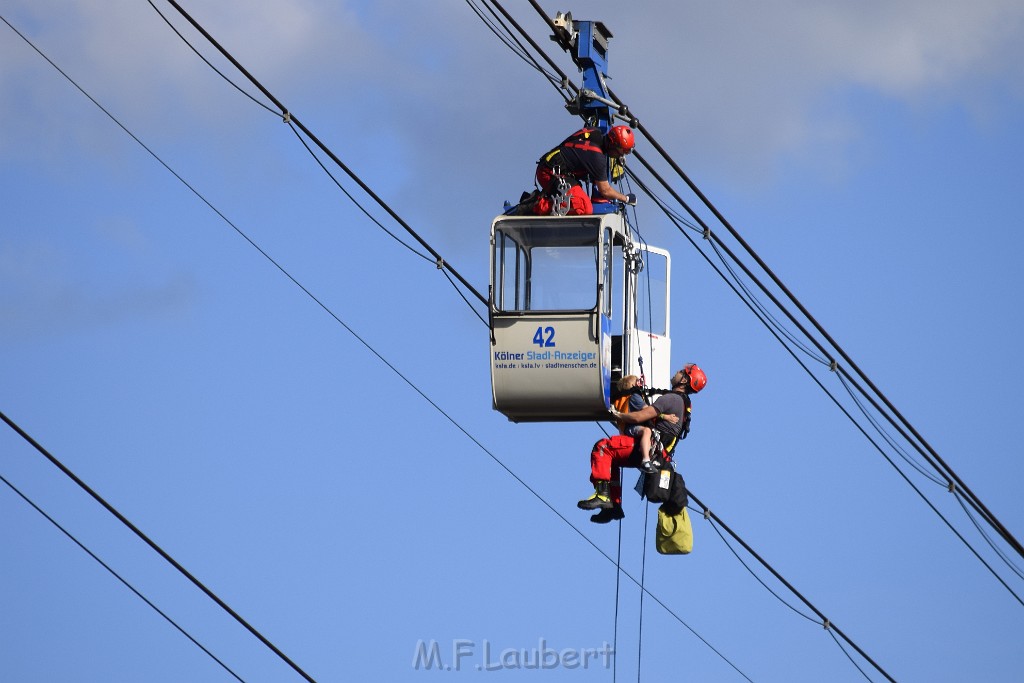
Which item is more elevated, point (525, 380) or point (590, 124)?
point (590, 124)

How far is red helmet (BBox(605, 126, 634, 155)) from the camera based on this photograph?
24.6 meters

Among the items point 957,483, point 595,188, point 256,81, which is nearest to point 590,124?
point 595,188

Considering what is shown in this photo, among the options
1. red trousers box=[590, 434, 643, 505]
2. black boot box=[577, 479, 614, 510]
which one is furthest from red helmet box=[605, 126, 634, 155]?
black boot box=[577, 479, 614, 510]

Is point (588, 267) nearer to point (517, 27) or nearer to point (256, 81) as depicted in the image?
point (517, 27)

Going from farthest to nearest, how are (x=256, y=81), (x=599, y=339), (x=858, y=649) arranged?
(x=858, y=649), (x=599, y=339), (x=256, y=81)

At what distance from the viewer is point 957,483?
26703 millimetres

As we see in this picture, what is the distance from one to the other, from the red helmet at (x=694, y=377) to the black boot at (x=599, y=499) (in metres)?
1.30

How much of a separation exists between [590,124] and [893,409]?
4.40 metres

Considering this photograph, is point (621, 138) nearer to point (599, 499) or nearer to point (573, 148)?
point (573, 148)

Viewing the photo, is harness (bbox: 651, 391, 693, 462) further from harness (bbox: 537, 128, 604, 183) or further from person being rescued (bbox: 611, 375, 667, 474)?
harness (bbox: 537, 128, 604, 183)

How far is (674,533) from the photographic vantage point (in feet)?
82.1

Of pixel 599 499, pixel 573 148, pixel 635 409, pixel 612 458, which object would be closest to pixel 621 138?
pixel 573 148

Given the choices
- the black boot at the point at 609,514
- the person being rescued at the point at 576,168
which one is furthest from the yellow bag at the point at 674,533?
the person being rescued at the point at 576,168

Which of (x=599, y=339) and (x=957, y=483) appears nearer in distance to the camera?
(x=599, y=339)
